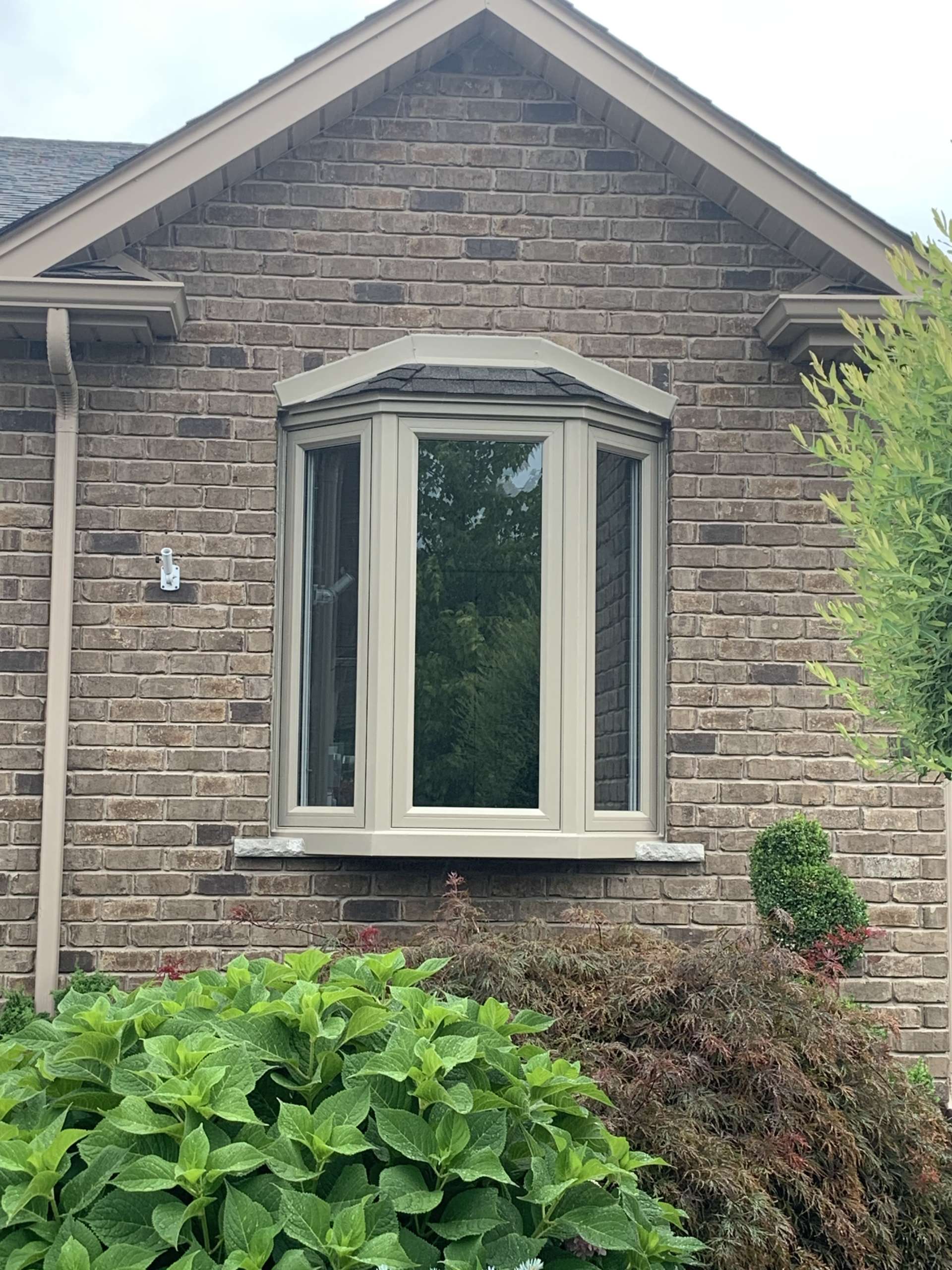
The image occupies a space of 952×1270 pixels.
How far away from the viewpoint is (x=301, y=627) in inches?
264

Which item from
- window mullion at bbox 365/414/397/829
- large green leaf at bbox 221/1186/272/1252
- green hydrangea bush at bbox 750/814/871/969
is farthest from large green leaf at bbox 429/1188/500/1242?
window mullion at bbox 365/414/397/829

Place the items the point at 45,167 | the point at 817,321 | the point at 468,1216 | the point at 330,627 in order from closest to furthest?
the point at 468,1216, the point at 817,321, the point at 330,627, the point at 45,167

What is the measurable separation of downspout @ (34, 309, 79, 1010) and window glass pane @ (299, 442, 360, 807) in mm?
1134

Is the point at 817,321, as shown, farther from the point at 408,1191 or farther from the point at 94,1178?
the point at 94,1178

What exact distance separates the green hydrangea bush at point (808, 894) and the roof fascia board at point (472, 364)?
2199 mm

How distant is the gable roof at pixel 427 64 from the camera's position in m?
6.37

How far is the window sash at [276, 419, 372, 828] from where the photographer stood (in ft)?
21.2

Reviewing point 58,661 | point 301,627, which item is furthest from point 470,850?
point 58,661

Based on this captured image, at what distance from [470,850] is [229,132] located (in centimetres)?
362

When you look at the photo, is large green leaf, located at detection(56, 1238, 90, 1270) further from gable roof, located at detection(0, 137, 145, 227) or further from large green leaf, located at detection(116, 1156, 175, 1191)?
gable roof, located at detection(0, 137, 145, 227)

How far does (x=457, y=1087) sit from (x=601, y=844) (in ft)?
13.7

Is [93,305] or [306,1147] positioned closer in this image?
[306,1147]

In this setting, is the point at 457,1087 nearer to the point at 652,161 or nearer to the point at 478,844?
the point at 478,844

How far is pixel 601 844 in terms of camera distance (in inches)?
253
